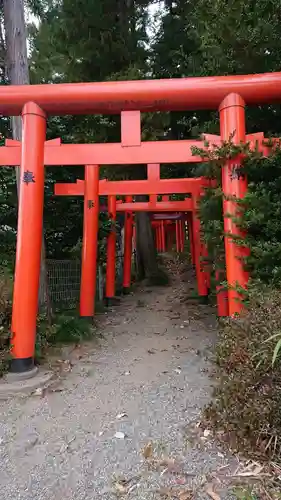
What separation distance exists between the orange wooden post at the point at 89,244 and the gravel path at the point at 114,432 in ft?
5.18

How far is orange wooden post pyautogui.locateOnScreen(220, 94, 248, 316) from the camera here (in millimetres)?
4387

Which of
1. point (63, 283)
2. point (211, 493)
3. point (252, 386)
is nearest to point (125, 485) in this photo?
point (211, 493)

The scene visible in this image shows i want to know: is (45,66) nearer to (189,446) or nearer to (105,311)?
(105,311)

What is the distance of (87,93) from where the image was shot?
4426 mm

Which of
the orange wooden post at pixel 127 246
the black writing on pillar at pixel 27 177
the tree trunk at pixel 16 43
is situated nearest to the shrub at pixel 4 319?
the black writing on pillar at pixel 27 177

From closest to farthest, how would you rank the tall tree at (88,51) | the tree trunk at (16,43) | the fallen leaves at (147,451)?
the fallen leaves at (147,451) → the tree trunk at (16,43) → the tall tree at (88,51)

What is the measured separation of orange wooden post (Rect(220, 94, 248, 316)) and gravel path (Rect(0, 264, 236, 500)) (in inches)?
44.2

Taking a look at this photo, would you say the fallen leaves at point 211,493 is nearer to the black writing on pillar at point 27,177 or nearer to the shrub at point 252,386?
the shrub at point 252,386

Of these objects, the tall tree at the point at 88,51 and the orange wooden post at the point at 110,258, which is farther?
the orange wooden post at the point at 110,258

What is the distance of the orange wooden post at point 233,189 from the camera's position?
4.39 metres

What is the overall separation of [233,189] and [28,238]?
7.82 ft

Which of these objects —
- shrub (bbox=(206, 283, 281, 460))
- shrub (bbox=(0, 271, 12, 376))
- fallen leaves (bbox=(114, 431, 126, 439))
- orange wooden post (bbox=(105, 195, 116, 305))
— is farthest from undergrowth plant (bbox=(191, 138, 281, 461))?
orange wooden post (bbox=(105, 195, 116, 305))

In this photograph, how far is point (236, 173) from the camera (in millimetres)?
4469

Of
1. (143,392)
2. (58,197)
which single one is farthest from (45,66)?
(143,392)
